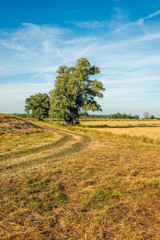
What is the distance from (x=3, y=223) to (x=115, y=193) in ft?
12.3

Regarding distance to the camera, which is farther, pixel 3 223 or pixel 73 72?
pixel 73 72

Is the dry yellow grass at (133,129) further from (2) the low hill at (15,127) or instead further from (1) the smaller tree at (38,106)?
(1) the smaller tree at (38,106)

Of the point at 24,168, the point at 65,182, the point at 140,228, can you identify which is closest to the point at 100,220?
the point at 140,228

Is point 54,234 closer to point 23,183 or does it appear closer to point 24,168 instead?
point 23,183

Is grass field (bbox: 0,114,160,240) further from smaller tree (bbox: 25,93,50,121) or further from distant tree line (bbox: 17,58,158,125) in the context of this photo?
smaller tree (bbox: 25,93,50,121)

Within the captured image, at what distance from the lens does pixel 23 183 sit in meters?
6.88

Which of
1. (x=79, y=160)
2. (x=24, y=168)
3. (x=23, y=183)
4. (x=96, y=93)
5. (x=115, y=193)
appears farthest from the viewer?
(x=96, y=93)

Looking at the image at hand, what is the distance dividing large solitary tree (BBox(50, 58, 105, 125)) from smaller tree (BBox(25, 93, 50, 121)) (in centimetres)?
4185

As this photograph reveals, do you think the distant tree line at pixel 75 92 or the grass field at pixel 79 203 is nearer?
the grass field at pixel 79 203

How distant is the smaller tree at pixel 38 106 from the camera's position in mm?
83275

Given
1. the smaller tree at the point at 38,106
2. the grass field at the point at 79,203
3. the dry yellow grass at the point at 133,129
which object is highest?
the smaller tree at the point at 38,106

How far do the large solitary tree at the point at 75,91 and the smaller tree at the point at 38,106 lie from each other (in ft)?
137

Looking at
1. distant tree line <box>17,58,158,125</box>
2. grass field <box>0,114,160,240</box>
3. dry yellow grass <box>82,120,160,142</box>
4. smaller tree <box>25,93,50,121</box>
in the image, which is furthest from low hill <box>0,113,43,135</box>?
smaller tree <box>25,93,50,121</box>

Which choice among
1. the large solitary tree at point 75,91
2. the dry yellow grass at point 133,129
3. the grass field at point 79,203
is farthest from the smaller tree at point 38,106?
the grass field at point 79,203
